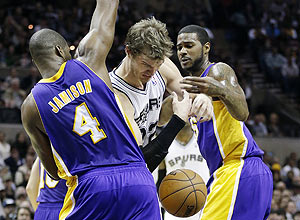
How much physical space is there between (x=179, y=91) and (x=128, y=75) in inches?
24.5

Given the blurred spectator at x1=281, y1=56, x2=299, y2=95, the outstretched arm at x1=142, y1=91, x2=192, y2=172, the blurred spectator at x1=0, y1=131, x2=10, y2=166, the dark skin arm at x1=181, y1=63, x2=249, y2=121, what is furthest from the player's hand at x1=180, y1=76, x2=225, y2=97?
the blurred spectator at x1=281, y1=56, x2=299, y2=95

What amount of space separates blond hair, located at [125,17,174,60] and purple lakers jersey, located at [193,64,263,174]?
863 mm

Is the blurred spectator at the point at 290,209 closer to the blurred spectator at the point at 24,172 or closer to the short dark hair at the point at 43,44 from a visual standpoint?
the blurred spectator at the point at 24,172

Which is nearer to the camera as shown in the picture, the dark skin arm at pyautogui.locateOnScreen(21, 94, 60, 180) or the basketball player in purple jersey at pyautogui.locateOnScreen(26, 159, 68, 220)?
the dark skin arm at pyautogui.locateOnScreen(21, 94, 60, 180)

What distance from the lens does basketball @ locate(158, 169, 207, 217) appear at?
4637 millimetres

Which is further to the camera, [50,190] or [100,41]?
[50,190]

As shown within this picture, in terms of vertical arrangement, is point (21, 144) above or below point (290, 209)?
above

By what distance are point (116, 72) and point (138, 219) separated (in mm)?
1610

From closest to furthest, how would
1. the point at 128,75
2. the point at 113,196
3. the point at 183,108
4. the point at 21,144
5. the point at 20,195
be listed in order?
1. the point at 113,196
2. the point at 183,108
3. the point at 128,75
4. the point at 20,195
5. the point at 21,144

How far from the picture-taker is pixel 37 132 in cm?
392

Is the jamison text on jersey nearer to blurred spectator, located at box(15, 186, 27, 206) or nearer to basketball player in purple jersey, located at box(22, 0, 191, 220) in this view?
basketball player in purple jersey, located at box(22, 0, 191, 220)

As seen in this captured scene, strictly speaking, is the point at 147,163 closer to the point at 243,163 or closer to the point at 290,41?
the point at 243,163

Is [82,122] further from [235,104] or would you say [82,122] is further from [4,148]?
[4,148]

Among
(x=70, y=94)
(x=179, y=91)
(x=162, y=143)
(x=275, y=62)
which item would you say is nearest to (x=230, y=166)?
(x=179, y=91)
